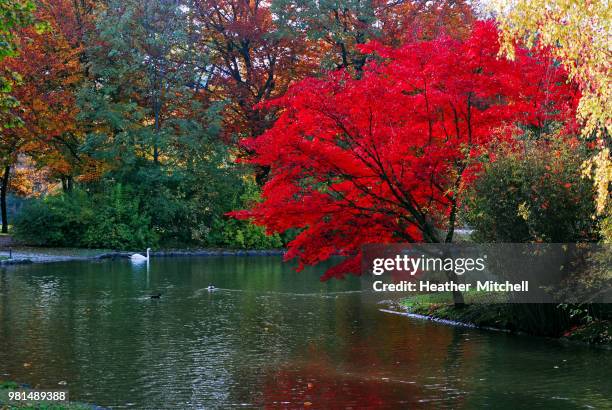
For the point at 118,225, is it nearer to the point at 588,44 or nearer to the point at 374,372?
the point at 374,372

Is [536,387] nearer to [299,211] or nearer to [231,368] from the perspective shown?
[231,368]

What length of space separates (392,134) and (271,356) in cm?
641

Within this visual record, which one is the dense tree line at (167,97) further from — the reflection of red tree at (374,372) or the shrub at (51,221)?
the reflection of red tree at (374,372)

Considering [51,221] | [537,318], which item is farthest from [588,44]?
[51,221]

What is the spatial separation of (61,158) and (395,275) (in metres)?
26.2

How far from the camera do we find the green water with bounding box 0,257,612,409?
42.1 ft

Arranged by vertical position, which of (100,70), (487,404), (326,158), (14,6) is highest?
(100,70)

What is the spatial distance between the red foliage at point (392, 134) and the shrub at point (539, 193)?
1.22 m

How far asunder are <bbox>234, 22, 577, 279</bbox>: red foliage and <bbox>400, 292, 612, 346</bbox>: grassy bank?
94.8 inches

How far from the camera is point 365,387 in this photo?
1345cm

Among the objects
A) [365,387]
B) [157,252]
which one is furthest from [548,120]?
[157,252]

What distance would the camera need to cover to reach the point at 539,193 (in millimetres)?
16266

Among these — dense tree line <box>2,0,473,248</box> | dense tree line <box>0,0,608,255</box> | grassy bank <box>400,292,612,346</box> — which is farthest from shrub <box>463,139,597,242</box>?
dense tree line <box>2,0,473,248</box>

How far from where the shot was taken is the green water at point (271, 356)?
506 inches
